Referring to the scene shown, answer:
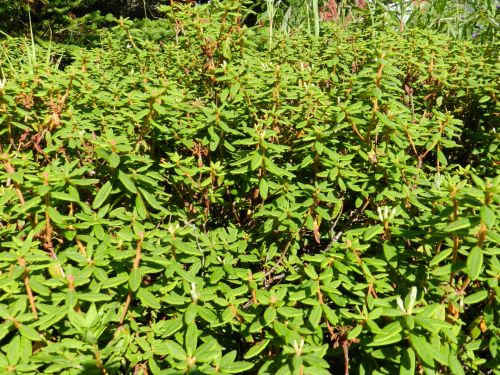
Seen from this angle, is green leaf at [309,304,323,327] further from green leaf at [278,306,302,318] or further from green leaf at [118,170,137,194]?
green leaf at [118,170,137,194]

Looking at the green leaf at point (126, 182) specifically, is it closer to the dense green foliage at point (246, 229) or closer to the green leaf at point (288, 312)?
the dense green foliage at point (246, 229)

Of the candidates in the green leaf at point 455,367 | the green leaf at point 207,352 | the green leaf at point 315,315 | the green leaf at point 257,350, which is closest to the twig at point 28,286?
the green leaf at point 207,352

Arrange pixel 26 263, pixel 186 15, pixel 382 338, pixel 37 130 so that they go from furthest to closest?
pixel 186 15
pixel 37 130
pixel 26 263
pixel 382 338

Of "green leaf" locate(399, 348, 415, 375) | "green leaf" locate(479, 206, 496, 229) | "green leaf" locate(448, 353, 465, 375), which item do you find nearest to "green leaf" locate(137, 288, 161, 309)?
"green leaf" locate(399, 348, 415, 375)

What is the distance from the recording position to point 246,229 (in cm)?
243

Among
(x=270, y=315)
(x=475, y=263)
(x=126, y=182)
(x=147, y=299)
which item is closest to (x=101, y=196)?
(x=126, y=182)

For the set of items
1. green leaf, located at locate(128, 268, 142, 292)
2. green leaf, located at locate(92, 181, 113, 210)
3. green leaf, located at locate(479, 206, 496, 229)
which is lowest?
green leaf, located at locate(128, 268, 142, 292)

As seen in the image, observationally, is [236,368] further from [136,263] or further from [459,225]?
[459,225]

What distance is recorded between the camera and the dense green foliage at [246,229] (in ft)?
5.09

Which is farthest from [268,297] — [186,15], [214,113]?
[186,15]

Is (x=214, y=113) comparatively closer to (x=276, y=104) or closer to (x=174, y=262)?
(x=276, y=104)

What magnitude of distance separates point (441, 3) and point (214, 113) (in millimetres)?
4553

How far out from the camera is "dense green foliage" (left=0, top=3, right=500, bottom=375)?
155cm

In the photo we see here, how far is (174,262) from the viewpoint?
68.2 inches
